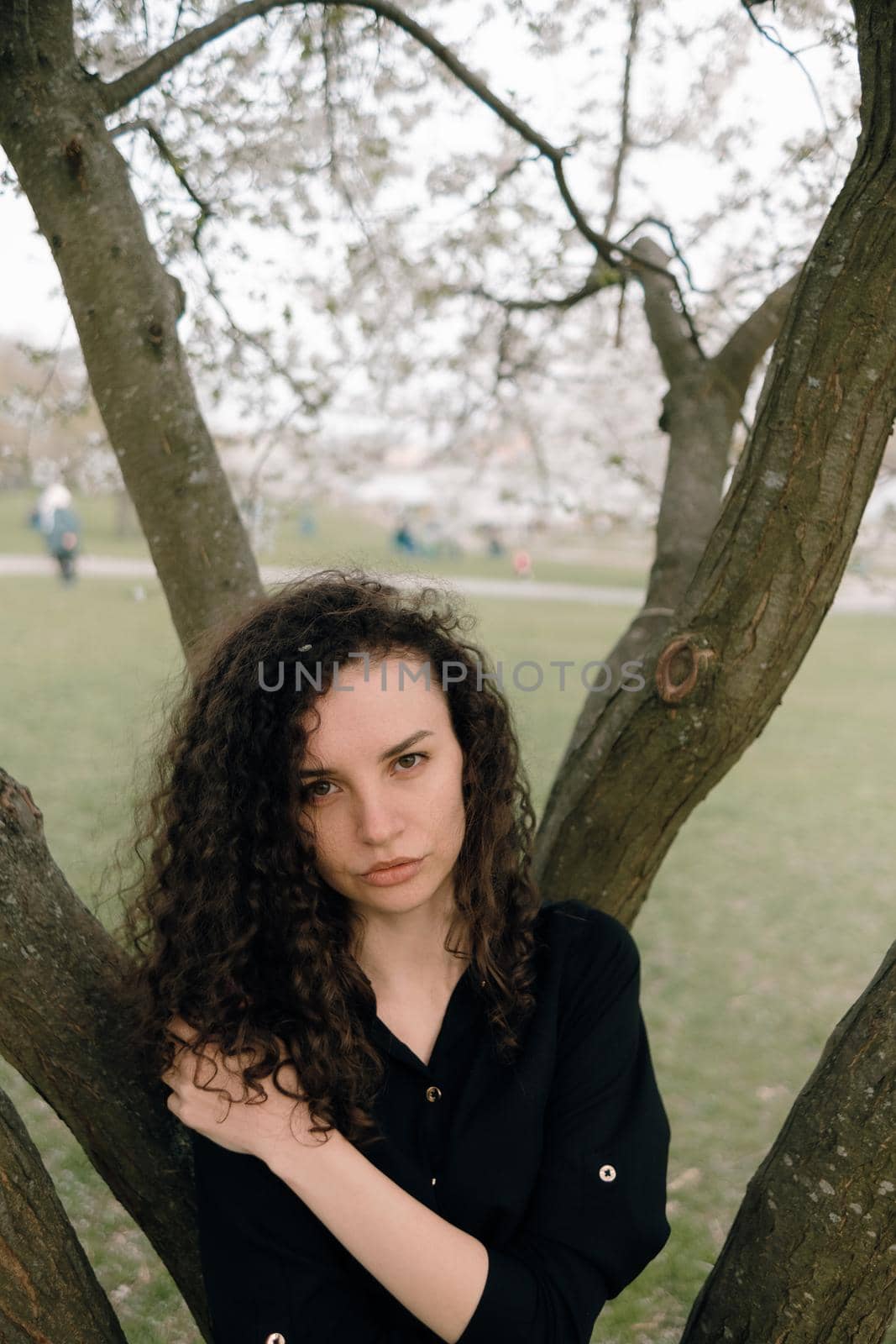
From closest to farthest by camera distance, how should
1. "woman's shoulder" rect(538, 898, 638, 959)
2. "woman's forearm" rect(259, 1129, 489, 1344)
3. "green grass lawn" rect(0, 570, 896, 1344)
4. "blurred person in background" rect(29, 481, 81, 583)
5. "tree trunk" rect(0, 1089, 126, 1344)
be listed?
"woman's forearm" rect(259, 1129, 489, 1344), "tree trunk" rect(0, 1089, 126, 1344), "woman's shoulder" rect(538, 898, 638, 959), "green grass lawn" rect(0, 570, 896, 1344), "blurred person in background" rect(29, 481, 81, 583)

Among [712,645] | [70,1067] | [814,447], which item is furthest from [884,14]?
[70,1067]

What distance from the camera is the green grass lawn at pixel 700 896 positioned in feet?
9.89

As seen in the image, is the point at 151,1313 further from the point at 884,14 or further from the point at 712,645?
the point at 884,14

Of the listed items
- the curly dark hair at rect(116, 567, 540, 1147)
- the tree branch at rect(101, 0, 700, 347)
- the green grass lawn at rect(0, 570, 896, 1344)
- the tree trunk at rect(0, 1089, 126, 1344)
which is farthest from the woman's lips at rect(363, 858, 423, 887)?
the tree branch at rect(101, 0, 700, 347)

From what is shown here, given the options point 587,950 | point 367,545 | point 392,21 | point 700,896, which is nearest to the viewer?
point 587,950

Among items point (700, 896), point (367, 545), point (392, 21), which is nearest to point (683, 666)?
point (392, 21)

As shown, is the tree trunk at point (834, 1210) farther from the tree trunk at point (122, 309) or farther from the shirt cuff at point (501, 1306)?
the tree trunk at point (122, 309)

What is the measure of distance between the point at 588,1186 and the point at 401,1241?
0.27 m

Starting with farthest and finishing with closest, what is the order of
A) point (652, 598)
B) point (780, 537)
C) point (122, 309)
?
point (652, 598), point (122, 309), point (780, 537)

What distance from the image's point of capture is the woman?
54.0 inches

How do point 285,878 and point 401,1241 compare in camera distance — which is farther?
point 285,878

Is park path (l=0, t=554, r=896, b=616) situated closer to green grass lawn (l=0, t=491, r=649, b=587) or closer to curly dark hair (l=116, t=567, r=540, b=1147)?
green grass lawn (l=0, t=491, r=649, b=587)

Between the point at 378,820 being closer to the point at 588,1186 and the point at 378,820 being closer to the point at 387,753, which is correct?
the point at 387,753

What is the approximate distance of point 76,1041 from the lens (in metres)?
1.53
